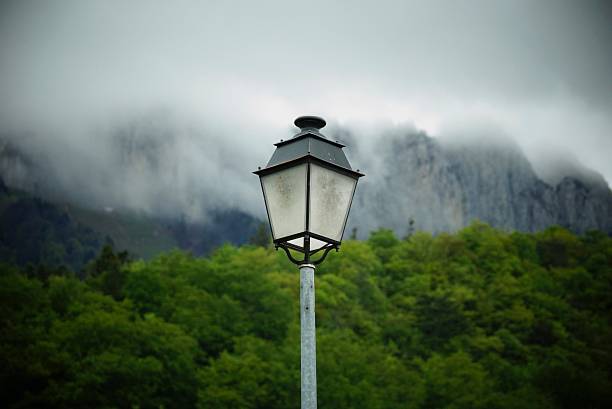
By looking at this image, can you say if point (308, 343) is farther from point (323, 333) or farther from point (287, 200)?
point (323, 333)

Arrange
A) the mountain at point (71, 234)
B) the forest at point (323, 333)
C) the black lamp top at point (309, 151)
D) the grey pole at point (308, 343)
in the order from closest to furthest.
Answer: the grey pole at point (308, 343) → the black lamp top at point (309, 151) → the forest at point (323, 333) → the mountain at point (71, 234)

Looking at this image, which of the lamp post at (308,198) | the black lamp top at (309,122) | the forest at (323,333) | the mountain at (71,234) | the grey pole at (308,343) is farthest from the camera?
the mountain at (71,234)

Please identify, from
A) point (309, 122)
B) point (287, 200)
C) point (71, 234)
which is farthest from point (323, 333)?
point (71, 234)

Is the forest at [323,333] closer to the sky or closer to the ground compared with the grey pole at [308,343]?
closer to the sky

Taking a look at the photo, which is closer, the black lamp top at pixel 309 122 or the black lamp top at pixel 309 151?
the black lamp top at pixel 309 151

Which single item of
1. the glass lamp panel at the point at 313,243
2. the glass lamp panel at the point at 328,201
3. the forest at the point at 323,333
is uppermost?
the forest at the point at 323,333

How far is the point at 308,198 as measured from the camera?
22.1 ft

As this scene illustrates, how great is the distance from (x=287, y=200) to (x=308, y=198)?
0.25m

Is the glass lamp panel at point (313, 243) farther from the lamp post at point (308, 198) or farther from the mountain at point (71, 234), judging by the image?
the mountain at point (71, 234)

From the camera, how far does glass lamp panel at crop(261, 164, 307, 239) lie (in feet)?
22.4

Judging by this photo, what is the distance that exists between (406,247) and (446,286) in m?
17.7

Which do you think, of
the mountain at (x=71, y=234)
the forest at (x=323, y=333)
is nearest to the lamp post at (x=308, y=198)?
the forest at (x=323, y=333)

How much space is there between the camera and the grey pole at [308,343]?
6262mm

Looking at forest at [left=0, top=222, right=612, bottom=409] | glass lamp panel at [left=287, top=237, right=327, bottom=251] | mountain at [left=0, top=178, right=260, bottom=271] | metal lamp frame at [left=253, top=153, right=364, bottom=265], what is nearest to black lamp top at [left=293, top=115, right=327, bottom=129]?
metal lamp frame at [left=253, top=153, right=364, bottom=265]
